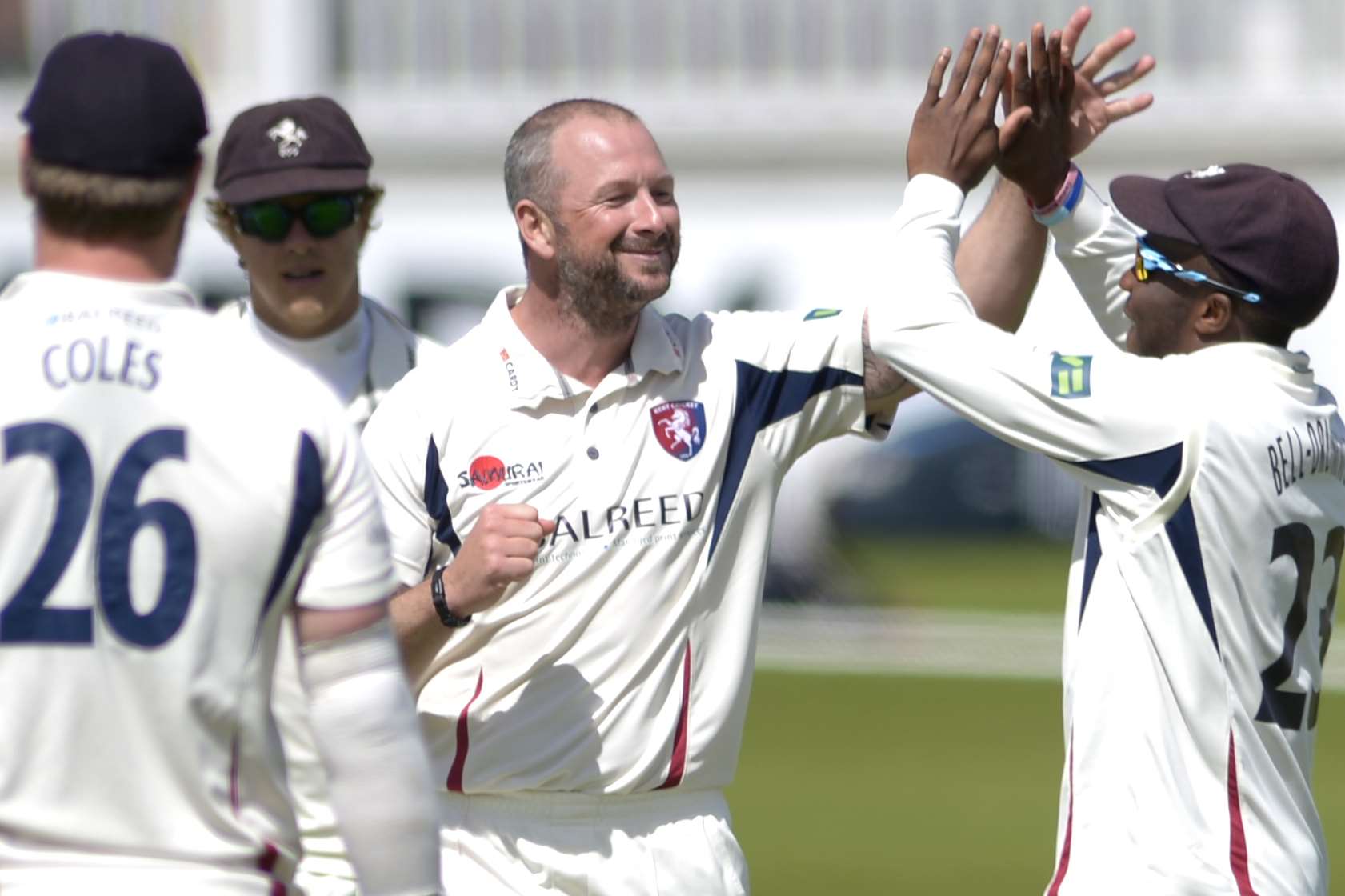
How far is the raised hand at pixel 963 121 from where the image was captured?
13.1 feet

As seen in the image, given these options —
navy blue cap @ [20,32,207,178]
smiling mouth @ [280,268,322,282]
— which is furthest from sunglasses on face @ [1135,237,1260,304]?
smiling mouth @ [280,268,322,282]

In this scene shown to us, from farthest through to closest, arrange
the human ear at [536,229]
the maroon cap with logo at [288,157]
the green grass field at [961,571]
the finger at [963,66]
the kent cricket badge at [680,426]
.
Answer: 1. the green grass field at [961,571]
2. the maroon cap with logo at [288,157]
3. the human ear at [536,229]
4. the kent cricket badge at [680,426]
5. the finger at [963,66]

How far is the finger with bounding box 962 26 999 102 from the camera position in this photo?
394 centimetres

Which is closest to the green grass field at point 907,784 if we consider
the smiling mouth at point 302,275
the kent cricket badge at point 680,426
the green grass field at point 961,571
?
the green grass field at point 961,571

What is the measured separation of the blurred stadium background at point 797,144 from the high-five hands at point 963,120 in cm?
977

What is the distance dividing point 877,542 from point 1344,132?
5.10 m

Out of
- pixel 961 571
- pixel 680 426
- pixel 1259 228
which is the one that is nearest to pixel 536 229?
pixel 680 426

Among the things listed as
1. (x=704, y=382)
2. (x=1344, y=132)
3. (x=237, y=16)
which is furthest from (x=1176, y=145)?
(x=704, y=382)

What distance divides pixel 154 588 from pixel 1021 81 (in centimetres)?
212

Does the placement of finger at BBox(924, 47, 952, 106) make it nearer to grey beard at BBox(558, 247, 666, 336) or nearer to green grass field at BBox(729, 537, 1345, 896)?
grey beard at BBox(558, 247, 666, 336)

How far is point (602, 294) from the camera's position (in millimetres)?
4289

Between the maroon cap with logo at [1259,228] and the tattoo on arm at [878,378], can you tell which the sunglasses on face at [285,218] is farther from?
the maroon cap with logo at [1259,228]

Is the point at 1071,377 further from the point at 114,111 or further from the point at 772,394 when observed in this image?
the point at 114,111

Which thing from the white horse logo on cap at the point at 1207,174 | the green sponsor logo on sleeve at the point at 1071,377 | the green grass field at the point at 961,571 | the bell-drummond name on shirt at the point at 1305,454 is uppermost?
the white horse logo on cap at the point at 1207,174
